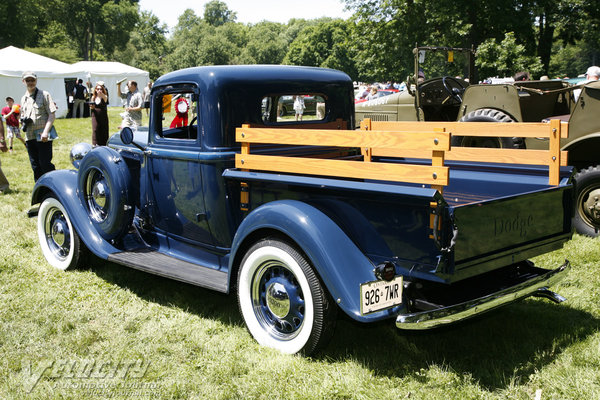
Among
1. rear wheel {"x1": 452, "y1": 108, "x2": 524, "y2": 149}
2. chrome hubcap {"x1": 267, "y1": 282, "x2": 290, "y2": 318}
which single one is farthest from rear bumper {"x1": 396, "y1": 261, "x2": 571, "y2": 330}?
rear wheel {"x1": 452, "y1": 108, "x2": 524, "y2": 149}

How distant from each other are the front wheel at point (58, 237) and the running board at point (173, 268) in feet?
2.59

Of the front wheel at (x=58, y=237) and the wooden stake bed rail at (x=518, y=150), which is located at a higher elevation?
the wooden stake bed rail at (x=518, y=150)

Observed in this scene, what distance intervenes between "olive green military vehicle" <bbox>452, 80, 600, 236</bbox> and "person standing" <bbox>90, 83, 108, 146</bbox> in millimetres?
7540

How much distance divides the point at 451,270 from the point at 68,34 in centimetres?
7660

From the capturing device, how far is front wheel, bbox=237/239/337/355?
127 inches

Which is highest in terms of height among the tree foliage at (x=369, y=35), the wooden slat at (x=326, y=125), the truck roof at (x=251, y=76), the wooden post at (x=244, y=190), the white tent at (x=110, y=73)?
the tree foliage at (x=369, y=35)

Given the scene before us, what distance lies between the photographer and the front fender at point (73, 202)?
4.67 metres

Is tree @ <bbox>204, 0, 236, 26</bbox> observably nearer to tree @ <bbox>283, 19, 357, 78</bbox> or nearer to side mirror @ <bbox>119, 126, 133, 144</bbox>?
tree @ <bbox>283, 19, 357, 78</bbox>

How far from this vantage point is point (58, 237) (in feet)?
17.5

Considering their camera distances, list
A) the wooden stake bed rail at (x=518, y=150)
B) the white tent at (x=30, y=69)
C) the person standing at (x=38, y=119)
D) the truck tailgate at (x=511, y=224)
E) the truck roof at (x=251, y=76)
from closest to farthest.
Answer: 1. the truck tailgate at (x=511, y=224)
2. the wooden stake bed rail at (x=518, y=150)
3. the truck roof at (x=251, y=76)
4. the person standing at (x=38, y=119)
5. the white tent at (x=30, y=69)

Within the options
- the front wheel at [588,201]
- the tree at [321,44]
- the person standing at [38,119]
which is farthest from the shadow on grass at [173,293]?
the tree at [321,44]

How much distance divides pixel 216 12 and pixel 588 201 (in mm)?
162540

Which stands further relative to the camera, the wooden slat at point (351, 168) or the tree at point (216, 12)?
the tree at point (216, 12)

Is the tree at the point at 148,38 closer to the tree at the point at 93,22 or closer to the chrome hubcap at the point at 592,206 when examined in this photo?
the tree at the point at 93,22
